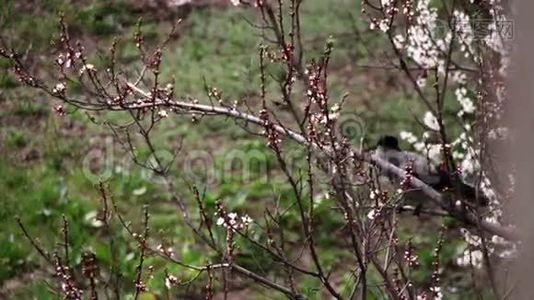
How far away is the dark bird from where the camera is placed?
345 cm

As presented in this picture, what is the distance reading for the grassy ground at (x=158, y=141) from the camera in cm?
575

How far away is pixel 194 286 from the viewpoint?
197 inches

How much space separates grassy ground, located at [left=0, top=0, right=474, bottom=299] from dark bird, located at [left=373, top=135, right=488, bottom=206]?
0.77 metres

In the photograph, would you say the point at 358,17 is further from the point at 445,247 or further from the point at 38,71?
the point at 445,247

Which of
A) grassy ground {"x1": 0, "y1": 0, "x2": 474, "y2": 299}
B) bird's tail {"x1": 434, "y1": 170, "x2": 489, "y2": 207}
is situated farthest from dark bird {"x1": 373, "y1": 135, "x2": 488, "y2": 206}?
grassy ground {"x1": 0, "y1": 0, "x2": 474, "y2": 299}

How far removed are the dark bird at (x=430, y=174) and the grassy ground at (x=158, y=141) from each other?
77cm

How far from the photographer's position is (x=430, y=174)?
4078mm

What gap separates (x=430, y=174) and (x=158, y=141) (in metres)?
3.46
